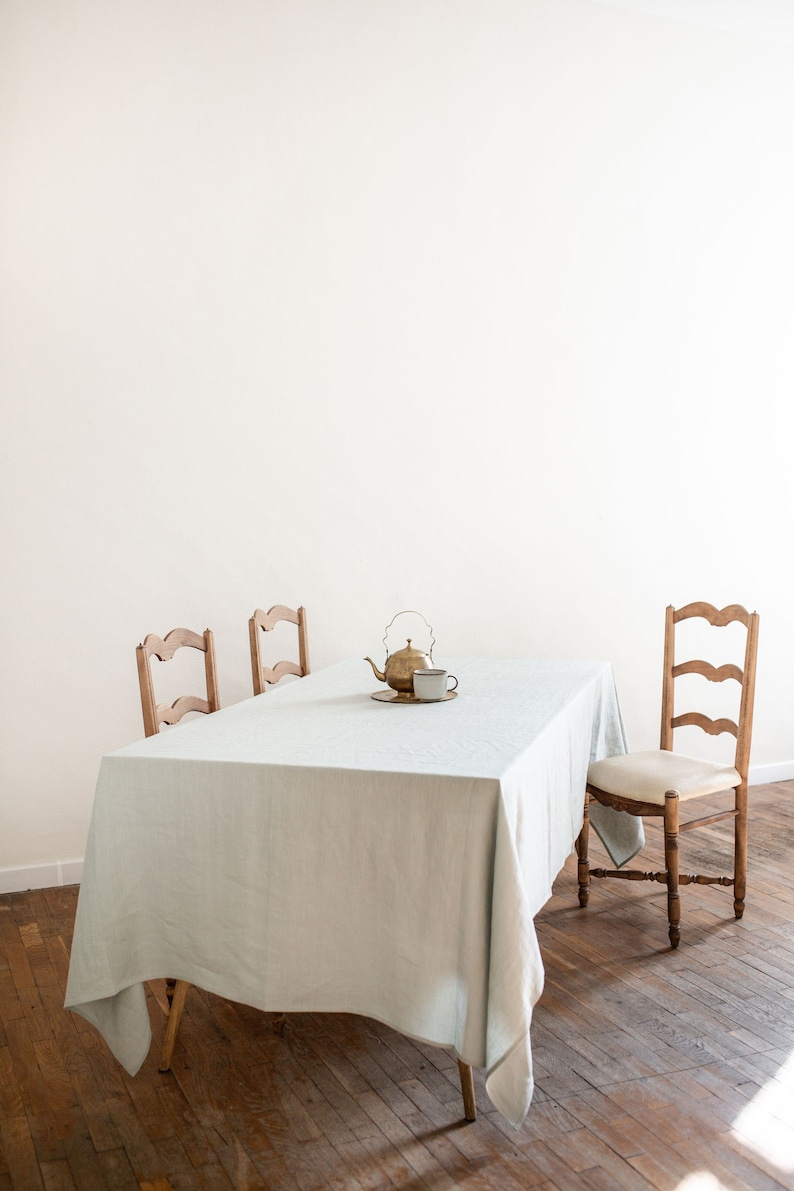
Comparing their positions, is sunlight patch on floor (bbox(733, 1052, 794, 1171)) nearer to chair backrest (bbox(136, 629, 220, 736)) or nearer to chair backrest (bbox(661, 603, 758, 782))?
chair backrest (bbox(661, 603, 758, 782))

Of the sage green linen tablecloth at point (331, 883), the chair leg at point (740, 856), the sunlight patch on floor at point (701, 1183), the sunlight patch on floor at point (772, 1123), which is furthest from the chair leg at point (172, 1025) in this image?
the chair leg at point (740, 856)

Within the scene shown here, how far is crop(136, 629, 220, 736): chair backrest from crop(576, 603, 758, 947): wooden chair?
45.7 inches

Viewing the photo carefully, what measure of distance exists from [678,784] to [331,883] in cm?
131

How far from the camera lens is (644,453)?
4.30m

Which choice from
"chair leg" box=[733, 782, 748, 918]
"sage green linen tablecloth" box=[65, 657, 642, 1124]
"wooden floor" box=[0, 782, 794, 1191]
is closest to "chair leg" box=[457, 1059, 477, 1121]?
"wooden floor" box=[0, 782, 794, 1191]

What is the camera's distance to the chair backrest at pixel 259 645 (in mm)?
3104

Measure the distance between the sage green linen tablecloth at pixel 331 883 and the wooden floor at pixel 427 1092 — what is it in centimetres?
18

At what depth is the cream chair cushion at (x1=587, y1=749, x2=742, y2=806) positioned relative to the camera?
9.32 ft

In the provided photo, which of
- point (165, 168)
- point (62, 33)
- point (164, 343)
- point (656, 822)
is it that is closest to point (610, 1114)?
point (656, 822)

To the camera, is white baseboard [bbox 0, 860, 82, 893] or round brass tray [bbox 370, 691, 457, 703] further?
white baseboard [bbox 0, 860, 82, 893]

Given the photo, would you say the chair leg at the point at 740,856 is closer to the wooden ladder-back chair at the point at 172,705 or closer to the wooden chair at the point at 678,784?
the wooden chair at the point at 678,784

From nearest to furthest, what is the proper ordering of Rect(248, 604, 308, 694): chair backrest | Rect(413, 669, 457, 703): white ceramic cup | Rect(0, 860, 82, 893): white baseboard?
Rect(413, 669, 457, 703): white ceramic cup < Rect(248, 604, 308, 694): chair backrest < Rect(0, 860, 82, 893): white baseboard

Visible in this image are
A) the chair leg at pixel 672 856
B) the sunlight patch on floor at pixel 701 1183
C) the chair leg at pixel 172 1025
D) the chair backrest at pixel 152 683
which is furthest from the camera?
the chair leg at pixel 672 856

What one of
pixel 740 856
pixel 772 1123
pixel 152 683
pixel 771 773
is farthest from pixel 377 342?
pixel 772 1123
